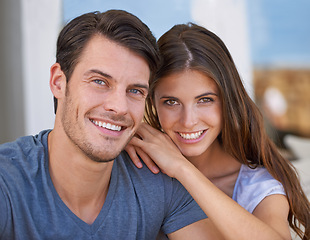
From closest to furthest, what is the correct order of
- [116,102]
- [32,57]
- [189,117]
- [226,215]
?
[116,102], [226,215], [189,117], [32,57]

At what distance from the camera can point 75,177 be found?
1399mm

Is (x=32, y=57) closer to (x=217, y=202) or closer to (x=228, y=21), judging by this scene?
(x=228, y=21)

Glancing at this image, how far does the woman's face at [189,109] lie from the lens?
168 cm

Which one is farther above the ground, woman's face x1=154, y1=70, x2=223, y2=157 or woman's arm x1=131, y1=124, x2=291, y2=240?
woman's face x1=154, y1=70, x2=223, y2=157

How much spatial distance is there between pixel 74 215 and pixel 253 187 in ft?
2.84

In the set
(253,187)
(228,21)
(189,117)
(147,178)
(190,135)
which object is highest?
(228,21)

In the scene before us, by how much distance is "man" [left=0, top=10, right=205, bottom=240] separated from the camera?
50.5 inches

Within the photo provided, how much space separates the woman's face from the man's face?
356 millimetres

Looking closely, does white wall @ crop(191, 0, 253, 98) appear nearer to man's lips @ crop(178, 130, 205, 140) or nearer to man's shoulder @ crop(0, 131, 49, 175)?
man's lips @ crop(178, 130, 205, 140)

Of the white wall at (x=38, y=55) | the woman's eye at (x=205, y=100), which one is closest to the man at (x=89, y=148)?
the woman's eye at (x=205, y=100)

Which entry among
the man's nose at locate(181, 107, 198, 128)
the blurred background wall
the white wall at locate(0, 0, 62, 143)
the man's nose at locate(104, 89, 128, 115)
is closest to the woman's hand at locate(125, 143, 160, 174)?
the man's nose at locate(181, 107, 198, 128)

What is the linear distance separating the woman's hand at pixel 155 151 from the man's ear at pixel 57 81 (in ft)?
1.30

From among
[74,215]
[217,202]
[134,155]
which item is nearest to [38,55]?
[134,155]

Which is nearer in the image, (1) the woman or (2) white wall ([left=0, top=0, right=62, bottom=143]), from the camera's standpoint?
(1) the woman
